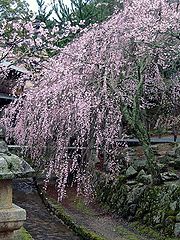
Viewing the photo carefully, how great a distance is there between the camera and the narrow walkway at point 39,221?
8.07 m

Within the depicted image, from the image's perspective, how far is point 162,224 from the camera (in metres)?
7.69

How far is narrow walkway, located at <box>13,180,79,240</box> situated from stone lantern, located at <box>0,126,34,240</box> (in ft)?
18.4

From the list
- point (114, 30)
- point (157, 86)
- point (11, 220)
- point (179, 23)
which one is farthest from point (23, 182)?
point (11, 220)

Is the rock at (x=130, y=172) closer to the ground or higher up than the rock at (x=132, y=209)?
higher up

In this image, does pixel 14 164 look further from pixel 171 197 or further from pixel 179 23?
pixel 179 23

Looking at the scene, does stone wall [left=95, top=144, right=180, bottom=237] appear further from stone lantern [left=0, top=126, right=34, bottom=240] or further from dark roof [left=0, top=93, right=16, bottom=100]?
dark roof [left=0, top=93, right=16, bottom=100]

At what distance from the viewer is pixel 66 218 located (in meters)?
9.06

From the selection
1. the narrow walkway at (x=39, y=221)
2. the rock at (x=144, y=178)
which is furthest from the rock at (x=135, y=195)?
the narrow walkway at (x=39, y=221)

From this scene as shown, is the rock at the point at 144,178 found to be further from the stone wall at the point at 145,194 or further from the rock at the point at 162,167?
the rock at the point at 162,167

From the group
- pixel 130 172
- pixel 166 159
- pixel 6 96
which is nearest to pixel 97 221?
pixel 130 172

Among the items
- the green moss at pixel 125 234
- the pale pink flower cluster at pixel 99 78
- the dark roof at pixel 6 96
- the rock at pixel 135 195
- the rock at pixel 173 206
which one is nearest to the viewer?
the green moss at pixel 125 234

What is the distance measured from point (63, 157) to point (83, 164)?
0.94m

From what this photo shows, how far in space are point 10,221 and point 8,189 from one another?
195 mm

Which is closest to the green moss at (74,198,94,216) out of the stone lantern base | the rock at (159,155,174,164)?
the rock at (159,155,174,164)
